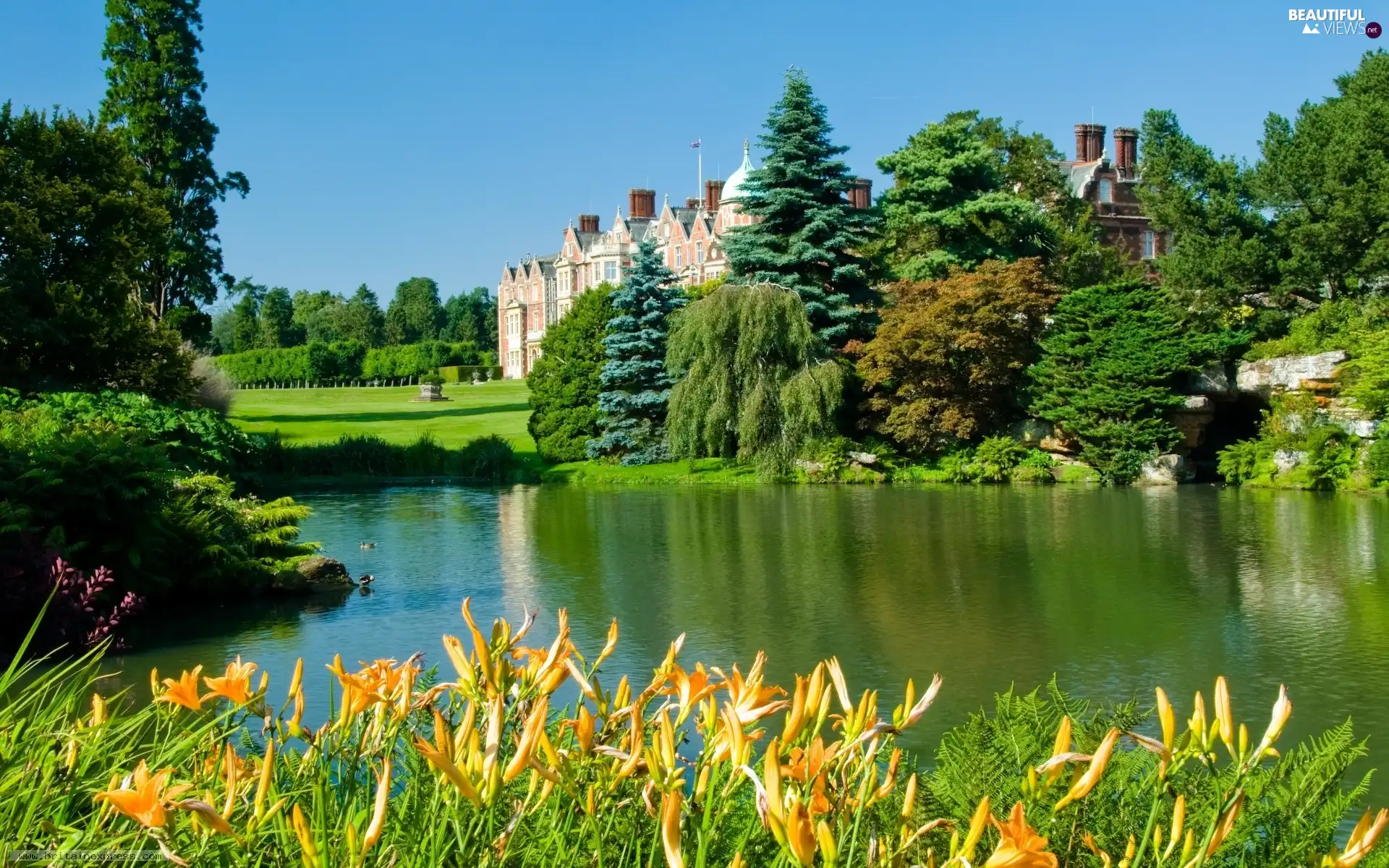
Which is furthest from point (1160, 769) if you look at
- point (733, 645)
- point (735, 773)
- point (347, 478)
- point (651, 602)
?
point (347, 478)

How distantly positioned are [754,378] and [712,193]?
144 ft

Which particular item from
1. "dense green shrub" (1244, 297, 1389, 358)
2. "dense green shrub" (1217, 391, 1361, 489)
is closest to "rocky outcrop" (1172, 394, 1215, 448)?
"dense green shrub" (1217, 391, 1361, 489)

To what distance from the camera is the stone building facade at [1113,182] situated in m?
48.8

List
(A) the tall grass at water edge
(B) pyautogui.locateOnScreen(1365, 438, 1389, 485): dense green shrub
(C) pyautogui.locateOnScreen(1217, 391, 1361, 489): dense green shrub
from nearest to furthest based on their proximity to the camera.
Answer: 1. (A) the tall grass at water edge
2. (B) pyautogui.locateOnScreen(1365, 438, 1389, 485): dense green shrub
3. (C) pyautogui.locateOnScreen(1217, 391, 1361, 489): dense green shrub

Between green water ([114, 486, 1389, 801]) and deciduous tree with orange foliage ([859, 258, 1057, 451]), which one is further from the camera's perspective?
deciduous tree with orange foliage ([859, 258, 1057, 451])

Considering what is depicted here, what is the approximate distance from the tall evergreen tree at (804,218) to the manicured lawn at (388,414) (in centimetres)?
766

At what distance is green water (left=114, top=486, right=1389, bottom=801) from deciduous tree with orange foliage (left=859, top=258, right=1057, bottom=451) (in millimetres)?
5666

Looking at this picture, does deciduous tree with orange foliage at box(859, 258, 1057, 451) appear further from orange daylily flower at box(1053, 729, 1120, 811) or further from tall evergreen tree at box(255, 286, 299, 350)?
tall evergreen tree at box(255, 286, 299, 350)

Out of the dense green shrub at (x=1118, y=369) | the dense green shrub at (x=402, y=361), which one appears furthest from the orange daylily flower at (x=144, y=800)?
the dense green shrub at (x=402, y=361)

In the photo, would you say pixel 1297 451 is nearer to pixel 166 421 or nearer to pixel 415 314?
pixel 166 421

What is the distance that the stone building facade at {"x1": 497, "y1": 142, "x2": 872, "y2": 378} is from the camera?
6072 cm

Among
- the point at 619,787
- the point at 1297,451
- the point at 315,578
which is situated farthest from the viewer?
the point at 1297,451

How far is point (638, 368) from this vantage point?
2756 centimetres

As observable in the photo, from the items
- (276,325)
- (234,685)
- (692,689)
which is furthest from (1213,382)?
(276,325)
